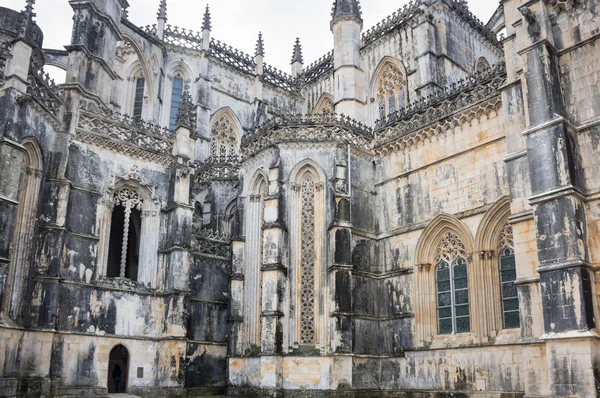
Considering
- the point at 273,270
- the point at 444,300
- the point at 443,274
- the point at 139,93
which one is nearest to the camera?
the point at 444,300

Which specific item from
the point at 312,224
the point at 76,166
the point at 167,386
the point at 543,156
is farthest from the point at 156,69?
the point at 543,156

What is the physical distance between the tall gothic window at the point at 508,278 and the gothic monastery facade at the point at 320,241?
51 millimetres

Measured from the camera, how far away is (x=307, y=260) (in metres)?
19.9

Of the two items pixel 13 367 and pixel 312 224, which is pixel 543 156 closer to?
pixel 312 224

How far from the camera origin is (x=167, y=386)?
62.8 ft

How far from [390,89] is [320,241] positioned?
1203cm

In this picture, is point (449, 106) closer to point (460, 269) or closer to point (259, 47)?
point (460, 269)

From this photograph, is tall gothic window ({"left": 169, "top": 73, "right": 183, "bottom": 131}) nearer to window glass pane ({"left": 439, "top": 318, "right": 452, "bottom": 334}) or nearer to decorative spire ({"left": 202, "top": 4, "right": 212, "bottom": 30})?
decorative spire ({"left": 202, "top": 4, "right": 212, "bottom": 30})

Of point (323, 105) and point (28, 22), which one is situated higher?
point (323, 105)

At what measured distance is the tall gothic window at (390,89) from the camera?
28.0 metres

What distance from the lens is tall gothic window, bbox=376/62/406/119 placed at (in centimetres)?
2803

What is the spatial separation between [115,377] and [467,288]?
1344 cm

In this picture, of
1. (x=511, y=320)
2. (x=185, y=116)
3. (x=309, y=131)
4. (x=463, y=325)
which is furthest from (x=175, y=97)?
(x=511, y=320)

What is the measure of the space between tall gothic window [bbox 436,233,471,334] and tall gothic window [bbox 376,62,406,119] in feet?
34.9
